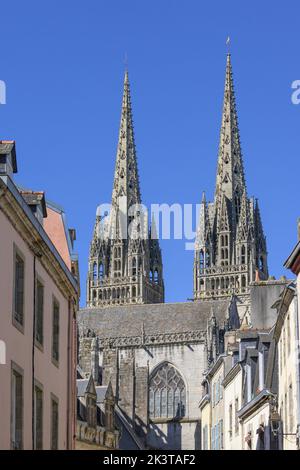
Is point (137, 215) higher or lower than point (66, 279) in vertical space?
higher

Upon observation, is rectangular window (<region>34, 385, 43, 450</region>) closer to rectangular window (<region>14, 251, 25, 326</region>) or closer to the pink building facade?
the pink building facade

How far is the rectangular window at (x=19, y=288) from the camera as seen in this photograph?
21297mm

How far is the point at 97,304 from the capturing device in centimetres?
→ 11812

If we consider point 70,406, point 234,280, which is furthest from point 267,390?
point 234,280

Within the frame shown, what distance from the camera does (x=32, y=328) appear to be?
22.3 metres

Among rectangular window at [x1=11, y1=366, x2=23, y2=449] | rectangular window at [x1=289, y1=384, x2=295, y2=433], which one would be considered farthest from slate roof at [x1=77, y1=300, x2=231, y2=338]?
rectangular window at [x1=11, y1=366, x2=23, y2=449]

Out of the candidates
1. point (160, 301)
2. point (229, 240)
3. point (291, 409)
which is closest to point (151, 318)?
point (160, 301)

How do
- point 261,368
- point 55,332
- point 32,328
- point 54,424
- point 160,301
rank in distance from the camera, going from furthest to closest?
point 160,301, point 261,368, point 55,332, point 54,424, point 32,328

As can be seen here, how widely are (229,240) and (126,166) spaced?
47.5 feet

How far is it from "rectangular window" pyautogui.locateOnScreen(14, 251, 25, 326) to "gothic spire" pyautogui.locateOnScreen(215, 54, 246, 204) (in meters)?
99.8

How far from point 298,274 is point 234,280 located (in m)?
90.4

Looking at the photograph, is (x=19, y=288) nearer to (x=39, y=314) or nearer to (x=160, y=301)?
(x=39, y=314)

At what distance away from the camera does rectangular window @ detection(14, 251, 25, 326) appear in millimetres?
21297

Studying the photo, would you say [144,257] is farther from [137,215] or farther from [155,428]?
[155,428]
